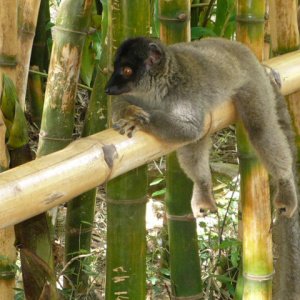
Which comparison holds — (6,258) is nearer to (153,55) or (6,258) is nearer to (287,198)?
(153,55)

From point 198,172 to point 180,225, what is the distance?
282 mm

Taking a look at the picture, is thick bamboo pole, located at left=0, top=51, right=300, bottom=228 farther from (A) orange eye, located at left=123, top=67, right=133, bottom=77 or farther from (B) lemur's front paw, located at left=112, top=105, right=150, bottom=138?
(A) orange eye, located at left=123, top=67, right=133, bottom=77

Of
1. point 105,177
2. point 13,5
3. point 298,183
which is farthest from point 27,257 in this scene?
point 298,183

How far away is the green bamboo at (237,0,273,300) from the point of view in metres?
2.92

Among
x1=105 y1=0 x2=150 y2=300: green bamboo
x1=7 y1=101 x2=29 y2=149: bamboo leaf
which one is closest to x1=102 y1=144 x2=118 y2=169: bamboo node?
x1=7 y1=101 x2=29 y2=149: bamboo leaf

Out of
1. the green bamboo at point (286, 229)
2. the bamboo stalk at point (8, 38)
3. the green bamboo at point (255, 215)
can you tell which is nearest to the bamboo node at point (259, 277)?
the green bamboo at point (255, 215)

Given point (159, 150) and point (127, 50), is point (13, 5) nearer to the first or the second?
point (127, 50)

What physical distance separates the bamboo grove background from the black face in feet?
0.34

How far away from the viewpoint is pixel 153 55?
2592 mm

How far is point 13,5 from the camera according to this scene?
7.11ft

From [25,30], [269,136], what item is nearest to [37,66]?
[25,30]

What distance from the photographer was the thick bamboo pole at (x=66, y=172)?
62.7 inches

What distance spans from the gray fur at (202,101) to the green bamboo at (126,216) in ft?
Result: 0.39

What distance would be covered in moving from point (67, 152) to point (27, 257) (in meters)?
0.53
